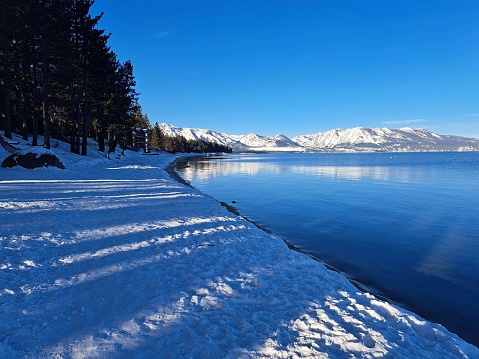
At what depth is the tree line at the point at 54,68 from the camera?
25.8 m

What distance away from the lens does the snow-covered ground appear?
12.8 ft

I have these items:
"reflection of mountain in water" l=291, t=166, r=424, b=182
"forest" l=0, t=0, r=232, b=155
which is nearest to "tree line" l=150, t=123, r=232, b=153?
"forest" l=0, t=0, r=232, b=155

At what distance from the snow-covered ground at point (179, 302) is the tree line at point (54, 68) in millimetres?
24471

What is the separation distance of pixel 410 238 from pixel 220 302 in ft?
38.4

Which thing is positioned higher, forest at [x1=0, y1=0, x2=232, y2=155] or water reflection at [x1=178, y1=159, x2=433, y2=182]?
forest at [x1=0, y1=0, x2=232, y2=155]

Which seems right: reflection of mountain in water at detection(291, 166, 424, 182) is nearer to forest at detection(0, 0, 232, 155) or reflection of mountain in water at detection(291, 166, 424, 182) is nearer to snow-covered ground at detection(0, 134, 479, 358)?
forest at detection(0, 0, 232, 155)

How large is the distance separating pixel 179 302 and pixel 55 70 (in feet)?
117

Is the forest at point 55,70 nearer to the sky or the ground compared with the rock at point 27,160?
nearer to the sky

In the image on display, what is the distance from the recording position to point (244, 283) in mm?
5902

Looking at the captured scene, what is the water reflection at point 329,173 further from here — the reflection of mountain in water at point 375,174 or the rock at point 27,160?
the rock at point 27,160

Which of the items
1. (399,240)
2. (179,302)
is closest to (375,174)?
(399,240)

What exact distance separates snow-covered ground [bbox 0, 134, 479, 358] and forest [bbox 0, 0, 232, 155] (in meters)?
24.3

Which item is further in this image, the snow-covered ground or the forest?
the forest

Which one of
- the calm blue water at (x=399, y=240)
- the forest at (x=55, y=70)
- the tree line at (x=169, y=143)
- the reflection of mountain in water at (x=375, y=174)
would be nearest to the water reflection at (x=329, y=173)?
the reflection of mountain in water at (x=375, y=174)
